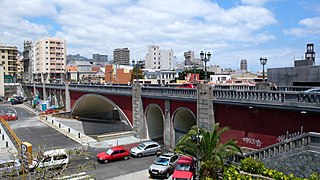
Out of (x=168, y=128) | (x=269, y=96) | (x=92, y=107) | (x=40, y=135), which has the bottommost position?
(x=40, y=135)

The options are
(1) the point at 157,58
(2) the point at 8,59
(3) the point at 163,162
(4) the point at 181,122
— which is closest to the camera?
(3) the point at 163,162

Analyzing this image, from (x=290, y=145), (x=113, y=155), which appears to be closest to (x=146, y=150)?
(x=113, y=155)

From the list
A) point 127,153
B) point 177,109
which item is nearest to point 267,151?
point 177,109

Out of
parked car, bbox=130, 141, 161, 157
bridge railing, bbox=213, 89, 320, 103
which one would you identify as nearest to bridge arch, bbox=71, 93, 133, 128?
parked car, bbox=130, 141, 161, 157

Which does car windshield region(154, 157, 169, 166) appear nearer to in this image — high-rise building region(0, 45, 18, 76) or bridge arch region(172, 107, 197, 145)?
bridge arch region(172, 107, 197, 145)

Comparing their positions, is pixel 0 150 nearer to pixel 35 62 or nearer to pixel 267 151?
pixel 267 151

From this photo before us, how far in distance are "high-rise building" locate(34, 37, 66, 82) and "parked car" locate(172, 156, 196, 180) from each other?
103 metres

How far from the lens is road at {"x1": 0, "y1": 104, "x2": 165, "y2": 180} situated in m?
24.1

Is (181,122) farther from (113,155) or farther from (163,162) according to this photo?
(113,155)

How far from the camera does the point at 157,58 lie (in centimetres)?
14975

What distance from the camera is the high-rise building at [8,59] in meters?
124

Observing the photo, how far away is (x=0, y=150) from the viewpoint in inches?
1272

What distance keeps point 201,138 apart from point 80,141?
22551 millimetres

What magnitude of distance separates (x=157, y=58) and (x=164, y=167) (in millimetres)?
129566
